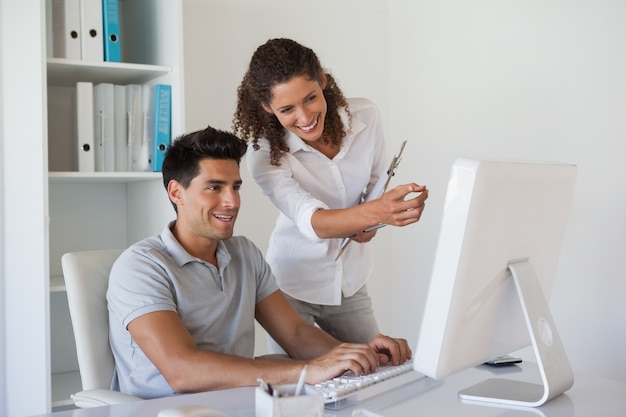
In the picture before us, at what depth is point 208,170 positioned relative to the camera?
6.31ft

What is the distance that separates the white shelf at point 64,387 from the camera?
8.19 ft

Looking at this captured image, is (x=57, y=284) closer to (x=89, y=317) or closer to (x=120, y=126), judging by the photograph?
(x=120, y=126)

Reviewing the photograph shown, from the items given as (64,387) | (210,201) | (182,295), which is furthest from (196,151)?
(64,387)

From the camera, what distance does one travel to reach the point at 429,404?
1326mm

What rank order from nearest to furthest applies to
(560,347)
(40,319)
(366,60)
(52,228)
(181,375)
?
(560,347) < (181,375) < (40,319) < (52,228) < (366,60)

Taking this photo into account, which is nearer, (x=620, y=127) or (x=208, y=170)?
(x=208, y=170)

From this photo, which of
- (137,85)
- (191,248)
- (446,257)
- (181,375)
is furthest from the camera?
(137,85)

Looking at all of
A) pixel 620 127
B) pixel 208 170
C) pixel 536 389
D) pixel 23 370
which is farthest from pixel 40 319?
pixel 620 127

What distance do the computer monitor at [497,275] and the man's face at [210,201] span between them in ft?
2.58

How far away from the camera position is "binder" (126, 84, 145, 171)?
105 inches

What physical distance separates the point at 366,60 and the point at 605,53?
138cm

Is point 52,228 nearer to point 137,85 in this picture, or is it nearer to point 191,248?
point 137,85

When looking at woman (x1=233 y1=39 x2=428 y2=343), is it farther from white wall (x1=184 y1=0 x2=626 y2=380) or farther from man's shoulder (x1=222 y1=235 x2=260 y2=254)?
white wall (x1=184 y1=0 x2=626 y2=380)

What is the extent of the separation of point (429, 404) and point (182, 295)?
0.69 metres
